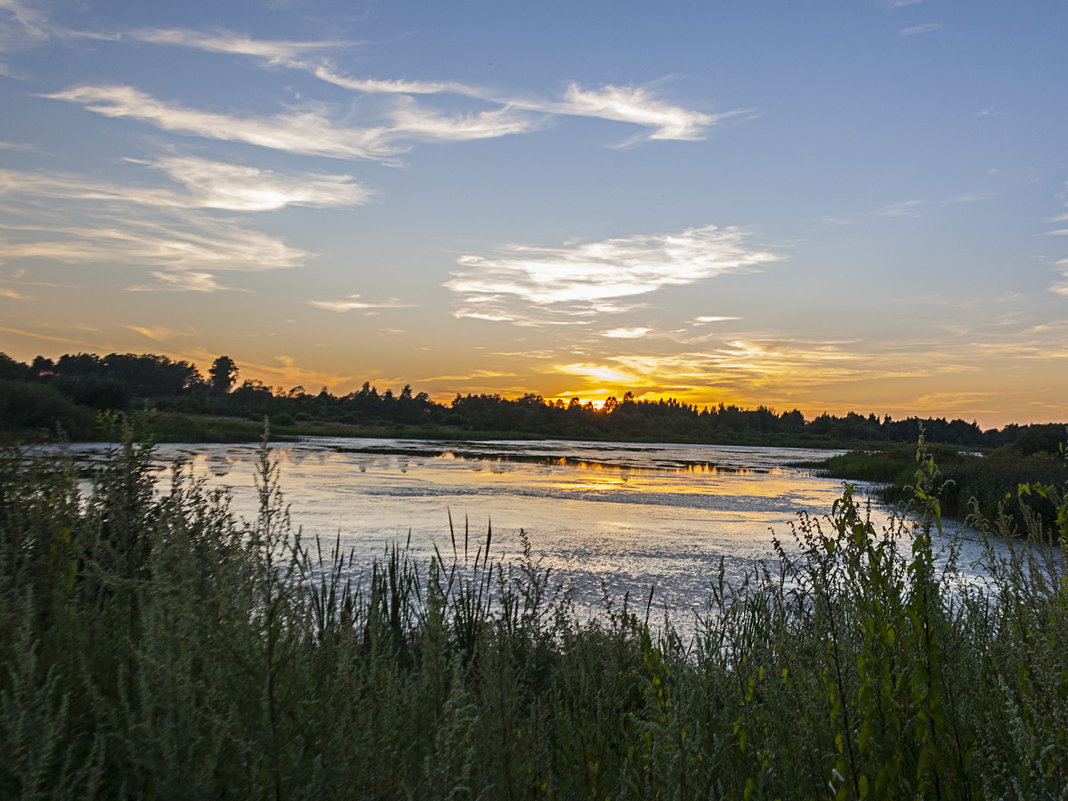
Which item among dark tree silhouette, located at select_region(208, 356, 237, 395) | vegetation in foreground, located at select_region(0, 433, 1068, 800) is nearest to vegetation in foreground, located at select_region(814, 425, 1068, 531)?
vegetation in foreground, located at select_region(0, 433, 1068, 800)

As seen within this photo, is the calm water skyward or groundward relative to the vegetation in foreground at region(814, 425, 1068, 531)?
groundward

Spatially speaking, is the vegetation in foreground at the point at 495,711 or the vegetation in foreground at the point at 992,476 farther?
the vegetation in foreground at the point at 992,476

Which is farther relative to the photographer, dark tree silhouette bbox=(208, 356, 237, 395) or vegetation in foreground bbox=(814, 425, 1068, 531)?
dark tree silhouette bbox=(208, 356, 237, 395)

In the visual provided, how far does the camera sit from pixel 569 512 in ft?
55.6

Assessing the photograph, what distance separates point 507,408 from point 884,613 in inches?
3733

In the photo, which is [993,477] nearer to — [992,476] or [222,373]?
[992,476]

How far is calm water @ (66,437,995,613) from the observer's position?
10.8m

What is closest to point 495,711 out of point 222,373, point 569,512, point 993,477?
point 569,512

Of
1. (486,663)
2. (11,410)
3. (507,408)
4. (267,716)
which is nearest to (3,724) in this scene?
(267,716)

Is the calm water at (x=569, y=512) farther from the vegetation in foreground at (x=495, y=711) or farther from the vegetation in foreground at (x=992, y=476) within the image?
the vegetation in foreground at (x=495, y=711)

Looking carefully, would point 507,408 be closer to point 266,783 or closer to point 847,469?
point 847,469

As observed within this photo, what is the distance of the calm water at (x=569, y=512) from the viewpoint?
10758mm

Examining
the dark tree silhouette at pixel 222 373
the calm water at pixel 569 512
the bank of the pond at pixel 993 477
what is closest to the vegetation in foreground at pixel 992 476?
the bank of the pond at pixel 993 477

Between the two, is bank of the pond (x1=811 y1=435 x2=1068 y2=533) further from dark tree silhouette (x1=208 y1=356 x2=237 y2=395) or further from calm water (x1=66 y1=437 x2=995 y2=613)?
dark tree silhouette (x1=208 y1=356 x2=237 y2=395)
